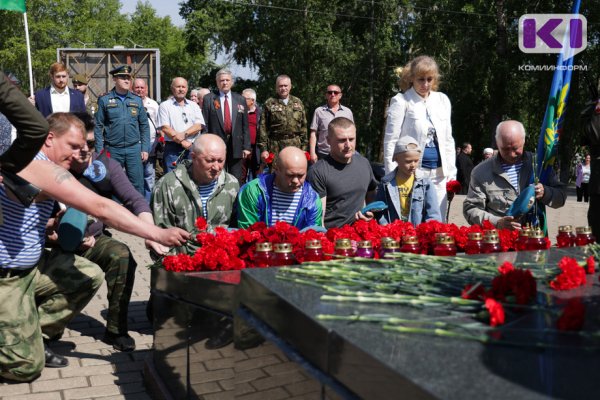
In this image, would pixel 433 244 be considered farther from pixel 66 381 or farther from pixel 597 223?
pixel 597 223

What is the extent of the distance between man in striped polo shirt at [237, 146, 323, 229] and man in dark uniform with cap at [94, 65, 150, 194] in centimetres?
463

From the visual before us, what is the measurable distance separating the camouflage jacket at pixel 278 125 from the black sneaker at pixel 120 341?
5085mm

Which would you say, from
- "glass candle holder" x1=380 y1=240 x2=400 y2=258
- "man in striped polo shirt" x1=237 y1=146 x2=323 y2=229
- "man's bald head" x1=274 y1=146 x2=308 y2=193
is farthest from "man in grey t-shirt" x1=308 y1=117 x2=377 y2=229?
"glass candle holder" x1=380 y1=240 x2=400 y2=258

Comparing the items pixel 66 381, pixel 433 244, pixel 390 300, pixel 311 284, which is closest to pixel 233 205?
pixel 66 381

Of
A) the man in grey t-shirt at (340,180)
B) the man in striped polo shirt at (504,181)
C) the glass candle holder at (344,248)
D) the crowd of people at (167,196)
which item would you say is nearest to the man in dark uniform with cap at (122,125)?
the crowd of people at (167,196)

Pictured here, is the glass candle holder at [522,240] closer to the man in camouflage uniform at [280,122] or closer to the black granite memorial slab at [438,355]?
the black granite memorial slab at [438,355]

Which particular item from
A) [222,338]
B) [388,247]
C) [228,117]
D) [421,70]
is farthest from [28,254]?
[228,117]

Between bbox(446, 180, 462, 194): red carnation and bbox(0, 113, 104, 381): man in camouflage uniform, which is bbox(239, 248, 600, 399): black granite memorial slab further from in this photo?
bbox(446, 180, 462, 194): red carnation

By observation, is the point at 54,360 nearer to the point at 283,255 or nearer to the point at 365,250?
the point at 283,255

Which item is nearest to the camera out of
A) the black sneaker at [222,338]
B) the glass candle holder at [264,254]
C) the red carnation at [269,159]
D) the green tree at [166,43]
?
the black sneaker at [222,338]

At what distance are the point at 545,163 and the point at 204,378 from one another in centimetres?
319

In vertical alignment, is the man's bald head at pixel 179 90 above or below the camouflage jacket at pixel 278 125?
above

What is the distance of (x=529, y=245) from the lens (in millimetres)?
3590

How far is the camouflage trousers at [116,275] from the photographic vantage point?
202 inches
